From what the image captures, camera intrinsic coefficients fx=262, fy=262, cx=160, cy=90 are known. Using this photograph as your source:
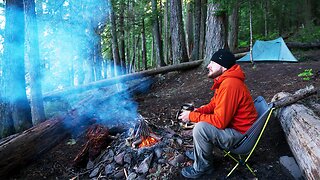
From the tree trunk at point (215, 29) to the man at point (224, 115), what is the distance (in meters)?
6.23

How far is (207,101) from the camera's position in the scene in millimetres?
6781

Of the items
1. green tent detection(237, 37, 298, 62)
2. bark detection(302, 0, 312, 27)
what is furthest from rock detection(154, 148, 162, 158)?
bark detection(302, 0, 312, 27)

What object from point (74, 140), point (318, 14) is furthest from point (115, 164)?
point (318, 14)

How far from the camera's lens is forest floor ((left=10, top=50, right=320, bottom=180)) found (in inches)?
149

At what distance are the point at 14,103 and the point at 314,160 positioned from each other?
539 centimetres

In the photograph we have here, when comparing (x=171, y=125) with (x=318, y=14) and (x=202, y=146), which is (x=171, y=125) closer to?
(x=202, y=146)

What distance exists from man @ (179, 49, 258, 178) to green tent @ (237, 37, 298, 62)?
725cm

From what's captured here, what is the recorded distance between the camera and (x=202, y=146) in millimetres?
3402

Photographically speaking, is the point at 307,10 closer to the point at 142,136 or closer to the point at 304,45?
the point at 304,45

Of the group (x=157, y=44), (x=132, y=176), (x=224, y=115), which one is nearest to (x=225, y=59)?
(x=224, y=115)

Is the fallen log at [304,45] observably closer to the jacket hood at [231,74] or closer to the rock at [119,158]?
the jacket hood at [231,74]

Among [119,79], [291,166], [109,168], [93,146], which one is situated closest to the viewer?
[291,166]

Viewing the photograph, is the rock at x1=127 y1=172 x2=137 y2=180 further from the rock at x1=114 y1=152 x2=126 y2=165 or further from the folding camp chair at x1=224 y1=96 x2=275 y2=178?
the folding camp chair at x1=224 y1=96 x2=275 y2=178

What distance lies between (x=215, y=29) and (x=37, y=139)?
7040 mm
